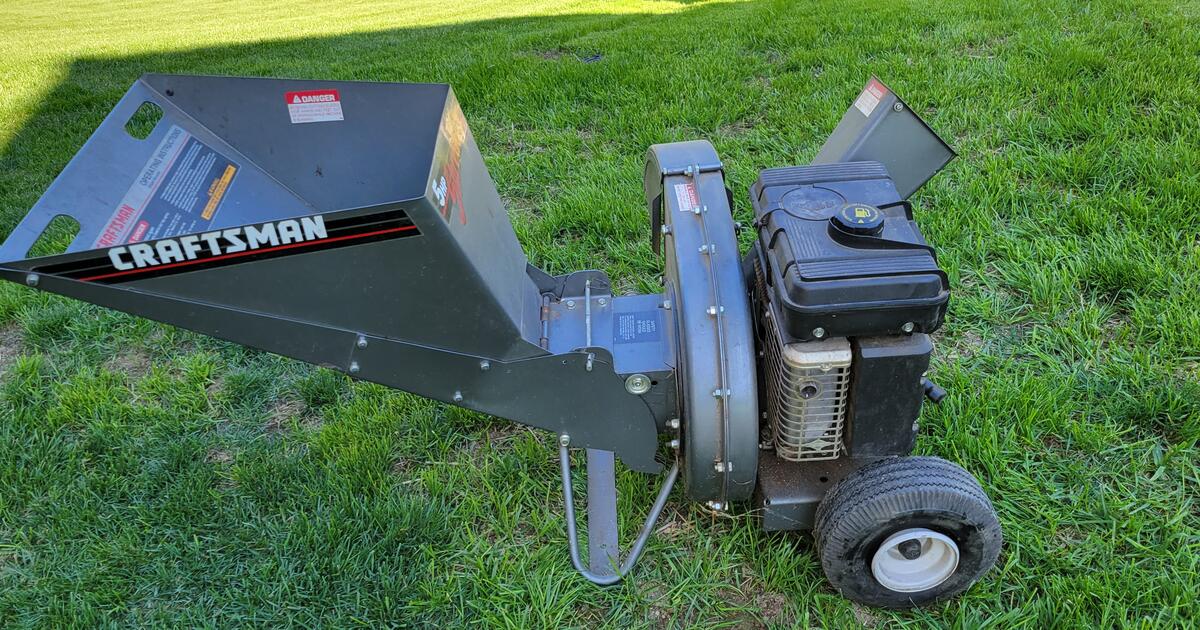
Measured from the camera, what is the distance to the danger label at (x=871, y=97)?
228 centimetres

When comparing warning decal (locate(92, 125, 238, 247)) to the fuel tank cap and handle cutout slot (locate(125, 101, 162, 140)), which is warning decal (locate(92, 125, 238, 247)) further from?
handle cutout slot (locate(125, 101, 162, 140))

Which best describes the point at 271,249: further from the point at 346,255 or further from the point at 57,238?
the point at 57,238

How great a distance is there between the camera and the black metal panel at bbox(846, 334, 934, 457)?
1.73 m

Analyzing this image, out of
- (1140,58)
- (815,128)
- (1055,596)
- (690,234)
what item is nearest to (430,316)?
(690,234)

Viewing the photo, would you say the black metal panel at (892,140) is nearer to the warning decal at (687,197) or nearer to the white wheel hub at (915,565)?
the warning decal at (687,197)

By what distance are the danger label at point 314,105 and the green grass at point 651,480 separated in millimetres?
A: 1067

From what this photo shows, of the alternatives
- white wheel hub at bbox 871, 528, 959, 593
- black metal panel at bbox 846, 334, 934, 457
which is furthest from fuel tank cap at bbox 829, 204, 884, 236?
white wheel hub at bbox 871, 528, 959, 593

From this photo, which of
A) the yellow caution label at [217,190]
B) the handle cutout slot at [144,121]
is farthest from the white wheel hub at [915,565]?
the handle cutout slot at [144,121]

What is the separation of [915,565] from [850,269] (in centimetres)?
83

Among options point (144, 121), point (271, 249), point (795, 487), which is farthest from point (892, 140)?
point (144, 121)

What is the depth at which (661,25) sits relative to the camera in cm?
634

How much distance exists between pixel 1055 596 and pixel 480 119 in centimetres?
396

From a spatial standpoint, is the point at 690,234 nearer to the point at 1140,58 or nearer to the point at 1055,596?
the point at 1055,596

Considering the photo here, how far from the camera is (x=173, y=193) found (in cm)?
206
